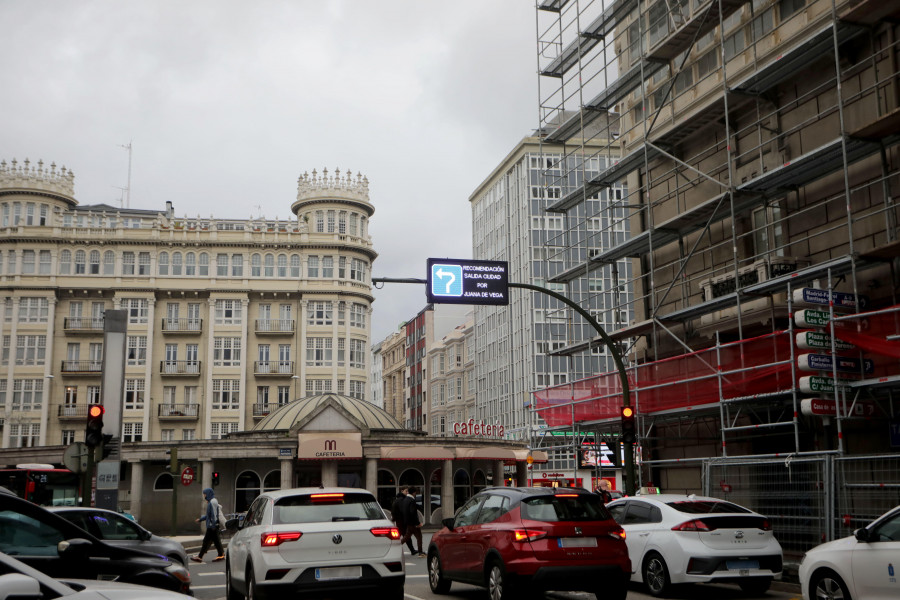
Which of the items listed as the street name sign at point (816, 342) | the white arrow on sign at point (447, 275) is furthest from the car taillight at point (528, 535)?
the white arrow on sign at point (447, 275)

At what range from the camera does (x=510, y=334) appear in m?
88.2

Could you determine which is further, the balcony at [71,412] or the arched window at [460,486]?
the balcony at [71,412]

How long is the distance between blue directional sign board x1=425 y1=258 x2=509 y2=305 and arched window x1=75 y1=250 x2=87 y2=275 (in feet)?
181

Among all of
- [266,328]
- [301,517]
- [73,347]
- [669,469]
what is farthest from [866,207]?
[73,347]

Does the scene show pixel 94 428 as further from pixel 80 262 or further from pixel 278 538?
pixel 80 262

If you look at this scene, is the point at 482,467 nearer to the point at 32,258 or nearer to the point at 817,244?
the point at 817,244

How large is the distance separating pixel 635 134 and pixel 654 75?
5.96 feet

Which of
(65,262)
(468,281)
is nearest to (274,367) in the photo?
(65,262)

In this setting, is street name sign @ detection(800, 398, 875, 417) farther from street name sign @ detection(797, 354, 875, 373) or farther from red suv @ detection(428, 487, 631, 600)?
red suv @ detection(428, 487, 631, 600)

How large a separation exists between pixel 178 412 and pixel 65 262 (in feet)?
49.5

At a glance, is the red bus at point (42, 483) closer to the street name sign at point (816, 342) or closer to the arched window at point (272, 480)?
the arched window at point (272, 480)

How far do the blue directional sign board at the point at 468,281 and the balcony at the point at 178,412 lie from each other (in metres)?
49.7

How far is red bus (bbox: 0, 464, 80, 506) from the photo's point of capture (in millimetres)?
33688

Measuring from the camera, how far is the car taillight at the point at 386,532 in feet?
35.9
